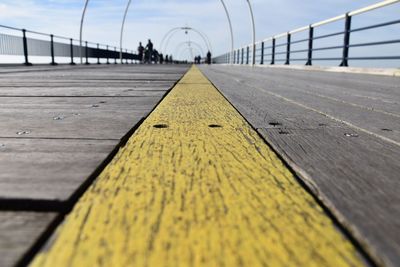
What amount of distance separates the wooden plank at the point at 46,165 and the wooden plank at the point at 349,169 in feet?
1.81

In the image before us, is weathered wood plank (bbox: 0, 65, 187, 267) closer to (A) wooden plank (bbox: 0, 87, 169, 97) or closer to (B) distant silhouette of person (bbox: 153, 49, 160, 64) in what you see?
(A) wooden plank (bbox: 0, 87, 169, 97)

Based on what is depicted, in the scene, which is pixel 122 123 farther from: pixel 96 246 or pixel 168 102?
pixel 96 246

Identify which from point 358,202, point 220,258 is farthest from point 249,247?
point 358,202

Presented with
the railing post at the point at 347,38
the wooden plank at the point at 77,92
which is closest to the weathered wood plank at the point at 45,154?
the wooden plank at the point at 77,92

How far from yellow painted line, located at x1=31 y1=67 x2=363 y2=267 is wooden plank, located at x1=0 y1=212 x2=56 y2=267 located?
0.10 ft

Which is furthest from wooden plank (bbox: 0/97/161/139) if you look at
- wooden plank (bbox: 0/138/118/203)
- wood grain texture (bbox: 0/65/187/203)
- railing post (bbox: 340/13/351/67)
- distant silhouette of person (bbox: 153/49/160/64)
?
distant silhouette of person (bbox: 153/49/160/64)

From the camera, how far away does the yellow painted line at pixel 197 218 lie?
0.58 metres

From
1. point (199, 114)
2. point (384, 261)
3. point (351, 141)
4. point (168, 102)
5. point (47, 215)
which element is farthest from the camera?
point (168, 102)

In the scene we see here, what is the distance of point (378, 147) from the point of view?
130 cm

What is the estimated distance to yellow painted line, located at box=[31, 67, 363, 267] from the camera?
0.58 metres

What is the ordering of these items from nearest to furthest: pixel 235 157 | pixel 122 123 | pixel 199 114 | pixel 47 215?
pixel 47 215 < pixel 235 157 < pixel 122 123 < pixel 199 114

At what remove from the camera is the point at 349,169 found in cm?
103

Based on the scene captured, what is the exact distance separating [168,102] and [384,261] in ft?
7.08

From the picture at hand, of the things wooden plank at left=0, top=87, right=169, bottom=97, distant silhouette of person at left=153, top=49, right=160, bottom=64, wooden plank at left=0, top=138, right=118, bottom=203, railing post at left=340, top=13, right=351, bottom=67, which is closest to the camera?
wooden plank at left=0, top=138, right=118, bottom=203
